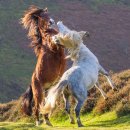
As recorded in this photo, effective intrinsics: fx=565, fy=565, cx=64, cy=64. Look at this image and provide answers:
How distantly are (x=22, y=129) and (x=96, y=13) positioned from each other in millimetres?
44338

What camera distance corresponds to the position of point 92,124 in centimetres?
1380

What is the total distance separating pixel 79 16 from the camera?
179ft

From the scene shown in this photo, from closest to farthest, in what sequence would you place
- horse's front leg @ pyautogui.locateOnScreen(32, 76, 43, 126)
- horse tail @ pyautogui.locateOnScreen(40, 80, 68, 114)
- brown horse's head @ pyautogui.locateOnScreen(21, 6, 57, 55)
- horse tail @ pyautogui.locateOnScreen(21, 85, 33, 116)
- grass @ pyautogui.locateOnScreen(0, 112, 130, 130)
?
grass @ pyautogui.locateOnScreen(0, 112, 130, 130), horse tail @ pyautogui.locateOnScreen(40, 80, 68, 114), horse's front leg @ pyautogui.locateOnScreen(32, 76, 43, 126), horse tail @ pyautogui.locateOnScreen(21, 85, 33, 116), brown horse's head @ pyautogui.locateOnScreen(21, 6, 57, 55)

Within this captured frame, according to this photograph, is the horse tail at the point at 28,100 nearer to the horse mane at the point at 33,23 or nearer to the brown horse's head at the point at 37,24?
the brown horse's head at the point at 37,24

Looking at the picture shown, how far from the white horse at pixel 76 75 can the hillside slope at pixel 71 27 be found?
2000cm

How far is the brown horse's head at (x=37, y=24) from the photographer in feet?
49.1

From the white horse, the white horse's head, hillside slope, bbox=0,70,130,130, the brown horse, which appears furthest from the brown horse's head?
hillside slope, bbox=0,70,130,130

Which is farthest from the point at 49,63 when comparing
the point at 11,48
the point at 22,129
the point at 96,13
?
the point at 96,13

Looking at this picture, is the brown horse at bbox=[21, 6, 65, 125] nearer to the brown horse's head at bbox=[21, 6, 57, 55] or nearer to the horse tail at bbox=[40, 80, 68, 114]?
the brown horse's head at bbox=[21, 6, 57, 55]

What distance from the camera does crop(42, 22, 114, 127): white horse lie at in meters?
12.5

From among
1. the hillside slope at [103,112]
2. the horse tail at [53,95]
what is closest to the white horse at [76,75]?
the horse tail at [53,95]

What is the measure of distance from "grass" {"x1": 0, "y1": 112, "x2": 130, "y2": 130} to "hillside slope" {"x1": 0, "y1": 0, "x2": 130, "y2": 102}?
59.5ft

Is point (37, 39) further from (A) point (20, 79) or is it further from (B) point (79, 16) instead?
(B) point (79, 16)

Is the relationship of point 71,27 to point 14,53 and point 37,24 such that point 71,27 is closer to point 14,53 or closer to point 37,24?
point 14,53
